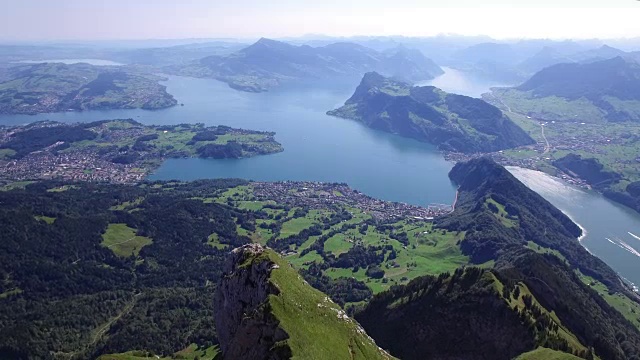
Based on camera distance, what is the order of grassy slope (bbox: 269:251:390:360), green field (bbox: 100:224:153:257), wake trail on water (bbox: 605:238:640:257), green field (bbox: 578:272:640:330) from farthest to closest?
wake trail on water (bbox: 605:238:640:257)
green field (bbox: 100:224:153:257)
green field (bbox: 578:272:640:330)
grassy slope (bbox: 269:251:390:360)

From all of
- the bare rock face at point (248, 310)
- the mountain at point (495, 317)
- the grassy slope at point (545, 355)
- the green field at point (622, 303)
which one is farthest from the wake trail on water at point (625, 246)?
the bare rock face at point (248, 310)

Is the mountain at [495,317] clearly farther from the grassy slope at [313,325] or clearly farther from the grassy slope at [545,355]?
the grassy slope at [313,325]

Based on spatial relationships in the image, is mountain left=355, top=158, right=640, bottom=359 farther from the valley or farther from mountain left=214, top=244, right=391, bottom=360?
mountain left=214, top=244, right=391, bottom=360

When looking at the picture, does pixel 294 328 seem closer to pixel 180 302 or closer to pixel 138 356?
pixel 138 356

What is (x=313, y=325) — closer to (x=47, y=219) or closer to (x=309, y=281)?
(x=309, y=281)

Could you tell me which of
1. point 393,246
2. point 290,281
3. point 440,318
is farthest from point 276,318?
point 393,246

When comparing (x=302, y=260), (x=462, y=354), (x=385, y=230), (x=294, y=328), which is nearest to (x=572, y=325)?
(x=462, y=354)

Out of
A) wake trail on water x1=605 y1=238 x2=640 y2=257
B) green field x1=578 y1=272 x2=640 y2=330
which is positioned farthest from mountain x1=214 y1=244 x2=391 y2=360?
wake trail on water x1=605 y1=238 x2=640 y2=257
